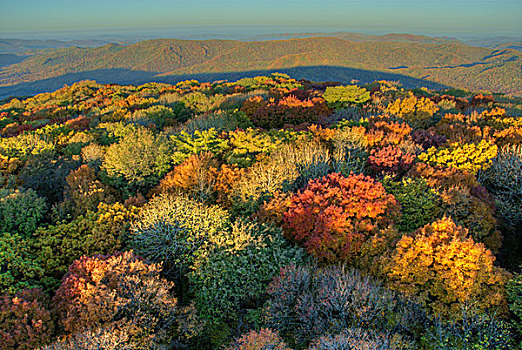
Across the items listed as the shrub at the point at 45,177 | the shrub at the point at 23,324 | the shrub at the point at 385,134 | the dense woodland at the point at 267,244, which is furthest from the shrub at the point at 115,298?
the shrub at the point at 385,134

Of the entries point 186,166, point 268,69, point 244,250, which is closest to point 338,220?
point 244,250

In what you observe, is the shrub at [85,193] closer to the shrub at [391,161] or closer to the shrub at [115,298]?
the shrub at [115,298]

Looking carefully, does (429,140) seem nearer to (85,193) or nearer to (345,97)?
(345,97)

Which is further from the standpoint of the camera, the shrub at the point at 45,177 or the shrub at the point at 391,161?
the shrub at the point at 45,177

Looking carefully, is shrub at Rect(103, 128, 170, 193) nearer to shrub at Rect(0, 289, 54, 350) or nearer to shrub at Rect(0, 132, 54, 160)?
shrub at Rect(0, 132, 54, 160)

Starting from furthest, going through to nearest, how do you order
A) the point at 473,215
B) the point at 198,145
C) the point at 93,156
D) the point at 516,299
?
the point at 93,156
the point at 198,145
the point at 473,215
the point at 516,299

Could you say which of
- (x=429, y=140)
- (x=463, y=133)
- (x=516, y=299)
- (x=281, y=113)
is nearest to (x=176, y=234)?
(x=516, y=299)
